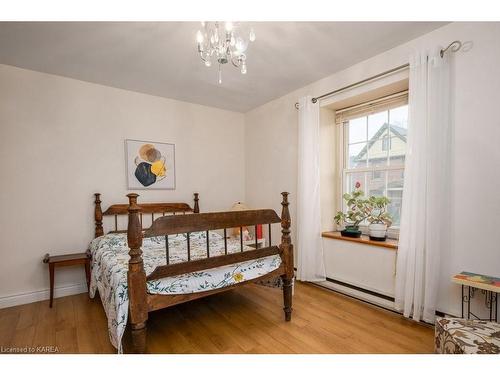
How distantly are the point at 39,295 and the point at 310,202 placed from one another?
3154 mm

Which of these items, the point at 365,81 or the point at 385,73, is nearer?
the point at 385,73

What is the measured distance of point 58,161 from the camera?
2.82 metres

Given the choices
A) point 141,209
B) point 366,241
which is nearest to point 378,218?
point 366,241

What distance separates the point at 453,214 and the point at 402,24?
1.57 m

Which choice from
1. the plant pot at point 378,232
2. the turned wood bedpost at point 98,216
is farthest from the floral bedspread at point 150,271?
the plant pot at point 378,232

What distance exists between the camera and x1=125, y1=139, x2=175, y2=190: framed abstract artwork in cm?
323

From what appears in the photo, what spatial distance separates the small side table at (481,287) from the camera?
166 centimetres

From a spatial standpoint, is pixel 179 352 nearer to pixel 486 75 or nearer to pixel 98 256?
pixel 98 256

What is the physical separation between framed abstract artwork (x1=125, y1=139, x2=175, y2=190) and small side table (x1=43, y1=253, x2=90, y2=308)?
94cm

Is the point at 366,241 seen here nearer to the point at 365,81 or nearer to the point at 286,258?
the point at 286,258

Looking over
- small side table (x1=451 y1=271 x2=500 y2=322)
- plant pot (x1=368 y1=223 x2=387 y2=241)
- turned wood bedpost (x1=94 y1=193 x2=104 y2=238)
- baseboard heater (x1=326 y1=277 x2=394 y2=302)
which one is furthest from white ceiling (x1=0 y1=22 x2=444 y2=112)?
baseboard heater (x1=326 y1=277 x2=394 y2=302)

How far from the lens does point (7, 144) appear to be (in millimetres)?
2582

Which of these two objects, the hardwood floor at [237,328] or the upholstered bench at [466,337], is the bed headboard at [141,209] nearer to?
the hardwood floor at [237,328]

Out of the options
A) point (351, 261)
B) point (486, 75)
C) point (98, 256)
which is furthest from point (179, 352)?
point (486, 75)
